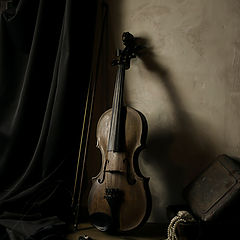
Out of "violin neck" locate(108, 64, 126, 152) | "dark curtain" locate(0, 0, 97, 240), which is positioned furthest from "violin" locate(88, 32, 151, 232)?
"dark curtain" locate(0, 0, 97, 240)

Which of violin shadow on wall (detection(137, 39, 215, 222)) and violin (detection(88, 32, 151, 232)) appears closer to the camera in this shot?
violin (detection(88, 32, 151, 232))

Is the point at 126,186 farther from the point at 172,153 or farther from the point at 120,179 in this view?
the point at 172,153

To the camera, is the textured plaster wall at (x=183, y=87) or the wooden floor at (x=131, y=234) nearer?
the wooden floor at (x=131, y=234)

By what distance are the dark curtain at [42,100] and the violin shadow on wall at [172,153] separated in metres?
0.44

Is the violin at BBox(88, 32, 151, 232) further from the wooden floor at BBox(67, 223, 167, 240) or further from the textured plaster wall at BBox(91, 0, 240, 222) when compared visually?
the textured plaster wall at BBox(91, 0, 240, 222)

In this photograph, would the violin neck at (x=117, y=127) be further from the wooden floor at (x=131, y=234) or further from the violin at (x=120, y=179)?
the wooden floor at (x=131, y=234)

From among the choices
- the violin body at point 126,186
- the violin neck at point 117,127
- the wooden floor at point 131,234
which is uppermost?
the violin neck at point 117,127

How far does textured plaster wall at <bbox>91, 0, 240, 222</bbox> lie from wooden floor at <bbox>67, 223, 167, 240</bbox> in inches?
5.0

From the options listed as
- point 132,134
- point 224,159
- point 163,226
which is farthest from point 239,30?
point 163,226

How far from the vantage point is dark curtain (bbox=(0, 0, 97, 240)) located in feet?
5.05

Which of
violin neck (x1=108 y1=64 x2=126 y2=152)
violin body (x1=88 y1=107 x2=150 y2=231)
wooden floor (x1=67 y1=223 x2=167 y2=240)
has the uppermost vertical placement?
violin neck (x1=108 y1=64 x2=126 y2=152)

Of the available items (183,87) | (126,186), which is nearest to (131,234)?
(126,186)

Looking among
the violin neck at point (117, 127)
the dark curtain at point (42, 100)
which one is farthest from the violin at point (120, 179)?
the dark curtain at point (42, 100)

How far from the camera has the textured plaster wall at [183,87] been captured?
1489 millimetres
